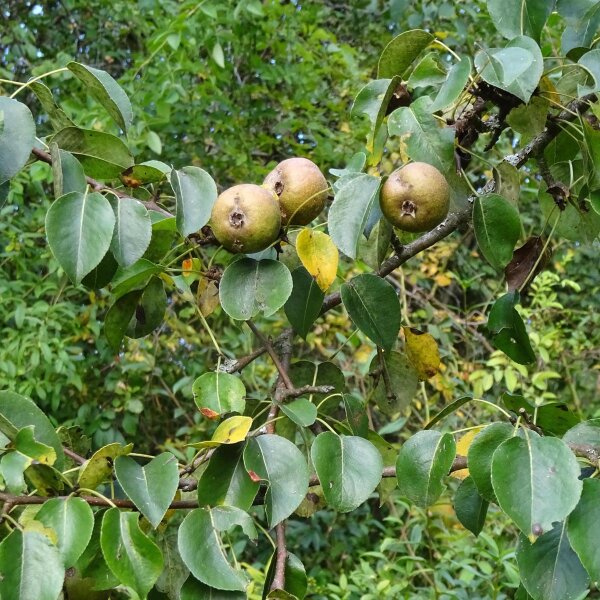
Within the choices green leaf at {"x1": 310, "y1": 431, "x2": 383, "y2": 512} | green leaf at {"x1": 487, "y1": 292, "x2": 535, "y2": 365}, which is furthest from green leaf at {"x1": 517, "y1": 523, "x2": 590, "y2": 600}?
green leaf at {"x1": 487, "y1": 292, "x2": 535, "y2": 365}

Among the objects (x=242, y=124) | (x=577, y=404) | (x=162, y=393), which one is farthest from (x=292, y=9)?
(x=577, y=404)

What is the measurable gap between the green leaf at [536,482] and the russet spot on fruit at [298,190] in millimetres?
297

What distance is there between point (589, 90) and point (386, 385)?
369 millimetres

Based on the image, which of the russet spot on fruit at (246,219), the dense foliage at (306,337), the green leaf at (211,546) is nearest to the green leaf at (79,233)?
the dense foliage at (306,337)

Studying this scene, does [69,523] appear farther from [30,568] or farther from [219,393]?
[219,393]

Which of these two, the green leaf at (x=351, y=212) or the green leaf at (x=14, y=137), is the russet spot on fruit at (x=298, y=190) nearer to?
the green leaf at (x=351, y=212)

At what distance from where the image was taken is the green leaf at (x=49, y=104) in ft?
2.22

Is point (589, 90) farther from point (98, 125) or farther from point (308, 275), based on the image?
point (98, 125)

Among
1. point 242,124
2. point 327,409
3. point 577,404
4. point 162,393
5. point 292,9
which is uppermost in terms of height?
point 327,409

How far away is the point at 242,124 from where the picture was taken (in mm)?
2646

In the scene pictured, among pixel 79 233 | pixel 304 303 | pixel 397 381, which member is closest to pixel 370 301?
pixel 304 303

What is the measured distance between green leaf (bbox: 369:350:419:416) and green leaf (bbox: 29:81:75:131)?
404mm

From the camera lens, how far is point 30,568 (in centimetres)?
52

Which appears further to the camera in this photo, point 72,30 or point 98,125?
point 72,30
